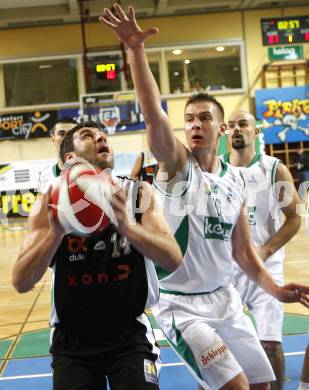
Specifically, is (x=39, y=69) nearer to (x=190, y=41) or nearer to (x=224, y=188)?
(x=190, y=41)

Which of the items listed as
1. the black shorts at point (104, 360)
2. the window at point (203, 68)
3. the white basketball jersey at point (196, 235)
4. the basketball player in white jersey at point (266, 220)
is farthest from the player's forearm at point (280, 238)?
the window at point (203, 68)

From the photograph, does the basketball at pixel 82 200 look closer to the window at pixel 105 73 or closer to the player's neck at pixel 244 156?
the player's neck at pixel 244 156

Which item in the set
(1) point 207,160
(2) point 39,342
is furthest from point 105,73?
(1) point 207,160

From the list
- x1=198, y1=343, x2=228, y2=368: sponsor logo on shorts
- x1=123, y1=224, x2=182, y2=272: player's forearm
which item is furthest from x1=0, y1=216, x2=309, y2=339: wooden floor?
x1=123, y1=224, x2=182, y2=272: player's forearm

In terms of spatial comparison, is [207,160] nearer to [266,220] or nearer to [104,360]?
[266,220]

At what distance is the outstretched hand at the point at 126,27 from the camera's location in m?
3.08

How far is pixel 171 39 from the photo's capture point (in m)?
19.2

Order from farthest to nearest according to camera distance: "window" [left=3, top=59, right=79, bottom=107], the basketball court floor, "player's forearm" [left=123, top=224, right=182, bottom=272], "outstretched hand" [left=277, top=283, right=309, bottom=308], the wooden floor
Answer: "window" [left=3, top=59, right=79, bottom=107]
the wooden floor
the basketball court floor
"outstretched hand" [left=277, top=283, right=309, bottom=308]
"player's forearm" [left=123, top=224, right=182, bottom=272]

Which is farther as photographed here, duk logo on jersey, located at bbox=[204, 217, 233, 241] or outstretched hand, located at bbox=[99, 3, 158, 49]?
duk logo on jersey, located at bbox=[204, 217, 233, 241]

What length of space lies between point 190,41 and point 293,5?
3.64 meters

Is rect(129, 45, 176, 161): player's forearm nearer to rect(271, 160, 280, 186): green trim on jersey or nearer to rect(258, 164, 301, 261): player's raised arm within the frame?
rect(258, 164, 301, 261): player's raised arm

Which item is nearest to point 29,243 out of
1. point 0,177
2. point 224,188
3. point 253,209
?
point 224,188

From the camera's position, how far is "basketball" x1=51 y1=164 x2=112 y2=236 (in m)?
2.28

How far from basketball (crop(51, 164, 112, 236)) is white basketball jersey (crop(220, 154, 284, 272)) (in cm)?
240
